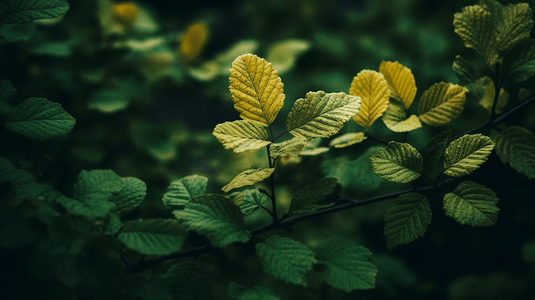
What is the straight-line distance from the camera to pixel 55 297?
1.80 ft

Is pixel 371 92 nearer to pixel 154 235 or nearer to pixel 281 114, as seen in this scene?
pixel 154 235

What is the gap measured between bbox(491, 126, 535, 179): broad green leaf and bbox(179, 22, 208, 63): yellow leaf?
3.12 ft

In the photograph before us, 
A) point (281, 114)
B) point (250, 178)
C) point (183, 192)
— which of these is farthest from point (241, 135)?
point (281, 114)

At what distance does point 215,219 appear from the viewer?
562 millimetres

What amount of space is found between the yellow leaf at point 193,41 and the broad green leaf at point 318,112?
0.80m

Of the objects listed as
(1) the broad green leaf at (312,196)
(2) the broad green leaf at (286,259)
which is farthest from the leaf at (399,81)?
(2) the broad green leaf at (286,259)

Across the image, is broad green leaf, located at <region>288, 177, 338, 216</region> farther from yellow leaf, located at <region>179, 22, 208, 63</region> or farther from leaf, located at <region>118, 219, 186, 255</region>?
yellow leaf, located at <region>179, 22, 208, 63</region>

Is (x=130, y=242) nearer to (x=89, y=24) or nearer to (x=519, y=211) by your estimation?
(x=89, y=24)

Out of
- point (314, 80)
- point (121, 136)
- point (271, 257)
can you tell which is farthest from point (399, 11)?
point (271, 257)

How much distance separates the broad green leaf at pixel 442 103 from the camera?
66cm

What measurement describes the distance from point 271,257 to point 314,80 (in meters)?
1.54

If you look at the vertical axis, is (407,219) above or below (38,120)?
below

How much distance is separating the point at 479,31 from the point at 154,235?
24.9 inches

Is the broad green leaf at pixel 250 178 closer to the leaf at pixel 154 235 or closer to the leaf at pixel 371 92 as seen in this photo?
the leaf at pixel 154 235
